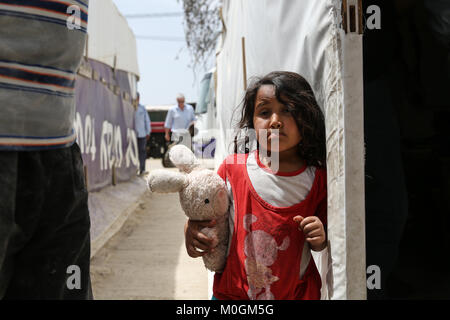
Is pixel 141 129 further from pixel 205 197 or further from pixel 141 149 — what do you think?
pixel 205 197

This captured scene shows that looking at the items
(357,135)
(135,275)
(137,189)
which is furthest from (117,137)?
(357,135)

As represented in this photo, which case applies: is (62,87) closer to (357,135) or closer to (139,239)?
(357,135)

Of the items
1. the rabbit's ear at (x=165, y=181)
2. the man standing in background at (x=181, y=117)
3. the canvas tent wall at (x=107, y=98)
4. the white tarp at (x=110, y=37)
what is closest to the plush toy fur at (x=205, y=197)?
the rabbit's ear at (x=165, y=181)

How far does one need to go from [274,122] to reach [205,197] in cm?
31

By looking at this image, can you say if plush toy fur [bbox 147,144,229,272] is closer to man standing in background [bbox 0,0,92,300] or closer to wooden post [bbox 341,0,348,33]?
man standing in background [bbox 0,0,92,300]

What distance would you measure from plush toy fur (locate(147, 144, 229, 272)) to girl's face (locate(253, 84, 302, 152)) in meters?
0.20

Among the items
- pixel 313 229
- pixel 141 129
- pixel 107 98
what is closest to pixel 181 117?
pixel 141 129

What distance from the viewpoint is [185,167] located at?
1.30 metres

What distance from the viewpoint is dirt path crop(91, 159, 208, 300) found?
2666 mm

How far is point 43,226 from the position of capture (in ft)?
3.18

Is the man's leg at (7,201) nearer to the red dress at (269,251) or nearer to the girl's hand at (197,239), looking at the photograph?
the girl's hand at (197,239)

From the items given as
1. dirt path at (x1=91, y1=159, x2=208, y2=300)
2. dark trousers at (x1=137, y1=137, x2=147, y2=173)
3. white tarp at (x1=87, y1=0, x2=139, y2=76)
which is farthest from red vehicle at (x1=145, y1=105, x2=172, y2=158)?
dirt path at (x1=91, y1=159, x2=208, y2=300)

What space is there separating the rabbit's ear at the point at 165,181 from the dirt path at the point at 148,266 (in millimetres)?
1574

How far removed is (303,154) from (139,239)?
120 inches
